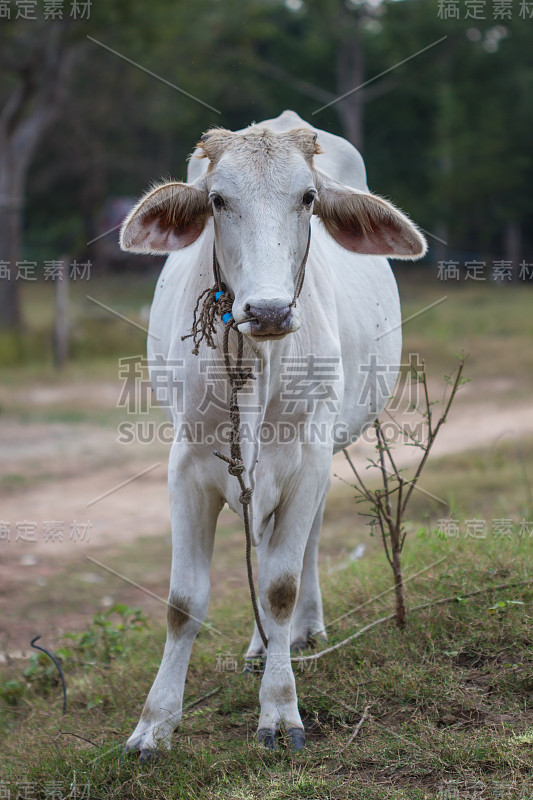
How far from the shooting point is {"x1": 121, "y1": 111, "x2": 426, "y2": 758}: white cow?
264 cm

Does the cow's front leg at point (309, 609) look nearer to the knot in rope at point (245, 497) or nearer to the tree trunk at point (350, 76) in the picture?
the knot in rope at point (245, 497)

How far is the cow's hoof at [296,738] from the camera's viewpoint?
285cm

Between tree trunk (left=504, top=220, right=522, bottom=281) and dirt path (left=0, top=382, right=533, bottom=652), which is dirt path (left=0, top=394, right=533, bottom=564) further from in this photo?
tree trunk (left=504, top=220, right=522, bottom=281)

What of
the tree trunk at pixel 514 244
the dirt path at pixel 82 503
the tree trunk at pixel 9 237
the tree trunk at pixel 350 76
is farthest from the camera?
the tree trunk at pixel 514 244

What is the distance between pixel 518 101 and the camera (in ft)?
66.2

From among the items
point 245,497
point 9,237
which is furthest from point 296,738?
point 9,237

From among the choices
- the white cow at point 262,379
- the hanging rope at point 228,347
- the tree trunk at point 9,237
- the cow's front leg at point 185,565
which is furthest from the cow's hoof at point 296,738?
the tree trunk at point 9,237

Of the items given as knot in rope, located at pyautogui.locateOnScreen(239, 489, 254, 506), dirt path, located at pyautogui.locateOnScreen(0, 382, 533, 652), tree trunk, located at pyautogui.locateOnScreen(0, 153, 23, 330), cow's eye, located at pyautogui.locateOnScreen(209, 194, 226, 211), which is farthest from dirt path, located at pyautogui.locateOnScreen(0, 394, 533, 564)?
tree trunk, located at pyautogui.locateOnScreen(0, 153, 23, 330)

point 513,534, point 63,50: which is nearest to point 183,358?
point 513,534

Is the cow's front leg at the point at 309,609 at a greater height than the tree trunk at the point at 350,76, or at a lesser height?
lesser

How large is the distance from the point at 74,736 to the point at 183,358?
1.31 metres

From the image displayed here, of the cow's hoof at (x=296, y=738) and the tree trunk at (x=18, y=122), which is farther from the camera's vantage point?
the tree trunk at (x=18, y=122)

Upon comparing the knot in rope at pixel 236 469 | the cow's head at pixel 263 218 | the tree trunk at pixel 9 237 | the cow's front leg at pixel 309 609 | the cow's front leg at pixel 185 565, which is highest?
the tree trunk at pixel 9 237

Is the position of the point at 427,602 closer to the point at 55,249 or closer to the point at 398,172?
the point at 398,172
